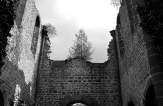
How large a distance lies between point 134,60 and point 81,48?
10943 millimetres

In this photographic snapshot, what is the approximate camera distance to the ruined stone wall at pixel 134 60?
593 centimetres

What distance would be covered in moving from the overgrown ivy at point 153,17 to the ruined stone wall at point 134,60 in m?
0.54

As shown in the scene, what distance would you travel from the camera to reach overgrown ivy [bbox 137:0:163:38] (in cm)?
498

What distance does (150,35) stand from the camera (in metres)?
5.32

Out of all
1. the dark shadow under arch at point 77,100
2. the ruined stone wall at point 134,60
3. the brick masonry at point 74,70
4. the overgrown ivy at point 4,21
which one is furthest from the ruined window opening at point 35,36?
the ruined stone wall at point 134,60

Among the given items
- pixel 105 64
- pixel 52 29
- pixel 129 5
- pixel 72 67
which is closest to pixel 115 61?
pixel 105 64

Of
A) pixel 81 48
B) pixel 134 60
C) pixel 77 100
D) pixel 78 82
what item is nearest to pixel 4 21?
pixel 134 60

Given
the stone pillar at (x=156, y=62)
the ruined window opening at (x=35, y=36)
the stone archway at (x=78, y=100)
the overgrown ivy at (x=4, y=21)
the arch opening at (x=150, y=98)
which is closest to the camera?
the stone pillar at (x=156, y=62)

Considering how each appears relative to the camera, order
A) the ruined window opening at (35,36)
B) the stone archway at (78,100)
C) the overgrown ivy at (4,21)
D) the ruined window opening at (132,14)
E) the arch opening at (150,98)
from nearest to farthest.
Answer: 1. the overgrown ivy at (4,21)
2. the arch opening at (150,98)
3. the ruined window opening at (132,14)
4. the stone archway at (78,100)
5. the ruined window opening at (35,36)

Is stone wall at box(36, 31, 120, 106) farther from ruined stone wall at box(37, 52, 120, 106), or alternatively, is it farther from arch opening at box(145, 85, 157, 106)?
arch opening at box(145, 85, 157, 106)

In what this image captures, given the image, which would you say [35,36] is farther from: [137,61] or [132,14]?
[137,61]

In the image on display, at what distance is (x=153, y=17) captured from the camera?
16.9 ft

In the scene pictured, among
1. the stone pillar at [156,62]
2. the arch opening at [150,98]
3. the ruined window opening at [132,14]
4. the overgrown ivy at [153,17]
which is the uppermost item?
the ruined window opening at [132,14]

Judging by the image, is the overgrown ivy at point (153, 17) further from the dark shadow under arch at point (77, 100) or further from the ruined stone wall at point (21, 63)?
the dark shadow under arch at point (77, 100)
